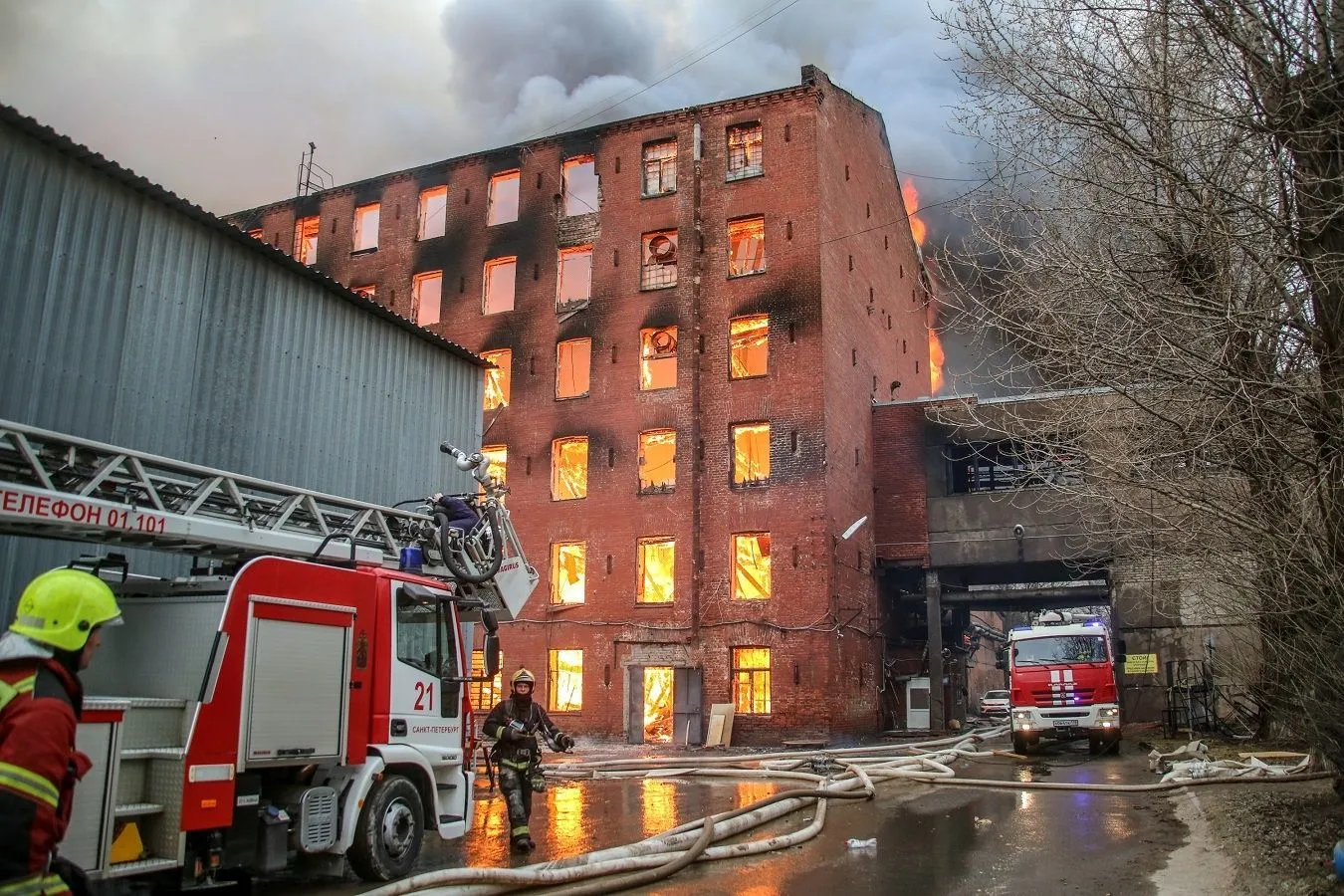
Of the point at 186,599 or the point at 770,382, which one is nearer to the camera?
the point at 186,599

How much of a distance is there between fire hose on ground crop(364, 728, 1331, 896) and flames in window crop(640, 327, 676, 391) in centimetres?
1190

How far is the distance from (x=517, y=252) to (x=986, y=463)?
15.3m

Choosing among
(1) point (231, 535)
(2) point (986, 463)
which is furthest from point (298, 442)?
(2) point (986, 463)

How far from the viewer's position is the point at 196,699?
680cm

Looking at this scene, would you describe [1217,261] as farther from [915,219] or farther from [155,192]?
[915,219]

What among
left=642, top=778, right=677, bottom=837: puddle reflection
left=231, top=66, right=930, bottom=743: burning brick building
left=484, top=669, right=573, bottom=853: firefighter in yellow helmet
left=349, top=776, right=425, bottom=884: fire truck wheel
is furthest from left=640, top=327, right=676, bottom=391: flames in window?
left=349, top=776, right=425, bottom=884: fire truck wheel

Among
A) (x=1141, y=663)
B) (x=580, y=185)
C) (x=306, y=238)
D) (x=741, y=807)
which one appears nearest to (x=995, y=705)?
(x=1141, y=663)

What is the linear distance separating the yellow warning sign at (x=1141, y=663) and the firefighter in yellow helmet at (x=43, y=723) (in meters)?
27.0

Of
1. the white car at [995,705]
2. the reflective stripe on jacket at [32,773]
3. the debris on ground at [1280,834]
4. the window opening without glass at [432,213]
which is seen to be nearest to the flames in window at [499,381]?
the window opening without glass at [432,213]

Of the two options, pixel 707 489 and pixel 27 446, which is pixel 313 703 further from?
pixel 707 489

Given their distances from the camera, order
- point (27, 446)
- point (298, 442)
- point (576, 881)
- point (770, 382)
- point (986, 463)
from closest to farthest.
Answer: point (27, 446), point (576, 881), point (298, 442), point (770, 382), point (986, 463)

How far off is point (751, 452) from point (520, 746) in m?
18.0

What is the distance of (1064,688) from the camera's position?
20547 mm

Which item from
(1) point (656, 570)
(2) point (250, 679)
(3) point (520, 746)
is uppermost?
(1) point (656, 570)
